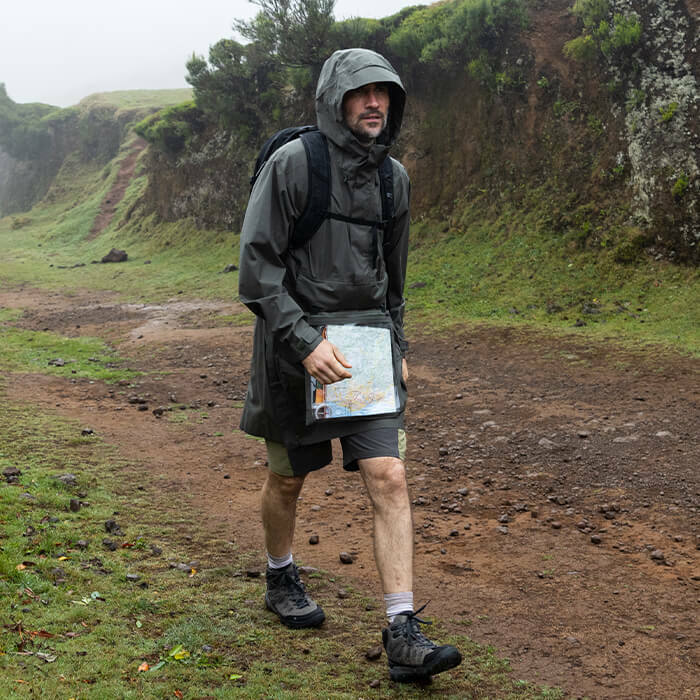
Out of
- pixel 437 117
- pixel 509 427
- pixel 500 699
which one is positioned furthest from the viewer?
pixel 437 117

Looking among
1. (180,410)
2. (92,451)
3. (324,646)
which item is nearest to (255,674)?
(324,646)

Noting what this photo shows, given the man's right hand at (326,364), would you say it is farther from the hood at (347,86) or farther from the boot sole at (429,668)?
the boot sole at (429,668)

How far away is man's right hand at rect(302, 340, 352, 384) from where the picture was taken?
2.97m

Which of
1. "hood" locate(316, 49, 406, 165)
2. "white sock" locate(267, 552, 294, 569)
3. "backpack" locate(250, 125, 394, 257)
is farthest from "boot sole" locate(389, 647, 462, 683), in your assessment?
"hood" locate(316, 49, 406, 165)

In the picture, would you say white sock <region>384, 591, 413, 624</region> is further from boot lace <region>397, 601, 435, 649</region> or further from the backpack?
the backpack

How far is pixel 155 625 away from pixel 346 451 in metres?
1.11

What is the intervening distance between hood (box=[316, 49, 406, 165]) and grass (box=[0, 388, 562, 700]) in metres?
2.10

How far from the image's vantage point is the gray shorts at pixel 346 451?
310 centimetres

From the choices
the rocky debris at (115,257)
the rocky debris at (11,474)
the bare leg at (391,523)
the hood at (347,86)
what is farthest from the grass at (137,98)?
the bare leg at (391,523)

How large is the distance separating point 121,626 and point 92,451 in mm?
3206

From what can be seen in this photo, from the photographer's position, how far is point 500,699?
2.78 metres

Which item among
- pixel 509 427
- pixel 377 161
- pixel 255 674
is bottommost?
pixel 509 427

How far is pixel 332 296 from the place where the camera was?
10.4ft

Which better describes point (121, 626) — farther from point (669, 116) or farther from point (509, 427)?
point (669, 116)
